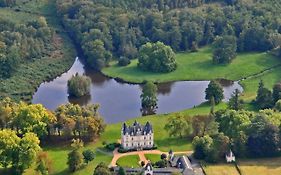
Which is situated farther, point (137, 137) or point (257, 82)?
point (257, 82)

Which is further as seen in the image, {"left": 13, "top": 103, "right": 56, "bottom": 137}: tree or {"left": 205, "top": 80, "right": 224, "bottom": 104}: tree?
{"left": 205, "top": 80, "right": 224, "bottom": 104}: tree

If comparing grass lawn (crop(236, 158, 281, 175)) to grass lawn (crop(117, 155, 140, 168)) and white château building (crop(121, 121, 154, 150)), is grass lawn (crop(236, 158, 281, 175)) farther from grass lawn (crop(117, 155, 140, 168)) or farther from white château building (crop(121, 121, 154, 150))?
grass lawn (crop(117, 155, 140, 168))

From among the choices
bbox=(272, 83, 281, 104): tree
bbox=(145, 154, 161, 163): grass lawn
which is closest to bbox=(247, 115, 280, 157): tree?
bbox=(145, 154, 161, 163): grass lawn

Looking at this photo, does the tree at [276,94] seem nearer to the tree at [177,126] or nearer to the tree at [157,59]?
the tree at [177,126]

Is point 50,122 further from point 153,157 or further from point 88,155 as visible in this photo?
point 153,157

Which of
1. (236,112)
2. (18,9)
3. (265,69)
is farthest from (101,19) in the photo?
(236,112)

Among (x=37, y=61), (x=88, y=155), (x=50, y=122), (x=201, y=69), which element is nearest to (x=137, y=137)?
(x=88, y=155)

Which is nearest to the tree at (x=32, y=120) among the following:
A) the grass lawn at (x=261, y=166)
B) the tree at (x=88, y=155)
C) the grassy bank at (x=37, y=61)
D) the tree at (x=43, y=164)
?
the tree at (x=43, y=164)
